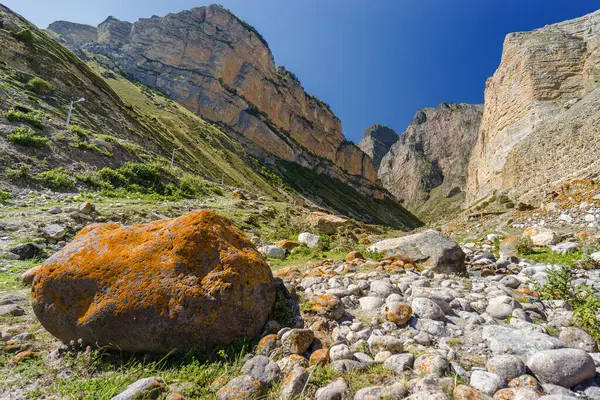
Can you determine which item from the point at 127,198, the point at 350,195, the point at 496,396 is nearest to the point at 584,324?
the point at 496,396

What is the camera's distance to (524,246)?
838 centimetres

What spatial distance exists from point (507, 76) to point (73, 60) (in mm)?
58172

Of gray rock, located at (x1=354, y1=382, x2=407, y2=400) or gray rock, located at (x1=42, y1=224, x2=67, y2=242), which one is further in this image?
gray rock, located at (x1=42, y1=224, x2=67, y2=242)

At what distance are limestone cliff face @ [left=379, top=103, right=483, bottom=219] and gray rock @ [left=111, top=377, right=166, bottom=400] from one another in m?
158

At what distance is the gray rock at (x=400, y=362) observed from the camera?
2.74m

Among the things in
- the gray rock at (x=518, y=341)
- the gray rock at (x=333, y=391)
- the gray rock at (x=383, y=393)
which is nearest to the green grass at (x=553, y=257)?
the gray rock at (x=518, y=341)

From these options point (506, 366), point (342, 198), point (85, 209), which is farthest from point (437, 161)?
point (506, 366)

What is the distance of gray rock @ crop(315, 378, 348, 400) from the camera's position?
2492 mm

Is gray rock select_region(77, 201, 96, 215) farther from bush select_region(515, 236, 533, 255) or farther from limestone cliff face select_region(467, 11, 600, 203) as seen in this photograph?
limestone cliff face select_region(467, 11, 600, 203)

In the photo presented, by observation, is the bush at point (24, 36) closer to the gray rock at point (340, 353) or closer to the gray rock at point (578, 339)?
the gray rock at point (340, 353)

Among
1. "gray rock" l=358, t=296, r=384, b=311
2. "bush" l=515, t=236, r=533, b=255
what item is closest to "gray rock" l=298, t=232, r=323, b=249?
"gray rock" l=358, t=296, r=384, b=311

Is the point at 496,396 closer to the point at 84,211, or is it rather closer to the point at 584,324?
the point at 584,324

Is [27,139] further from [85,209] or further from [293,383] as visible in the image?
[293,383]

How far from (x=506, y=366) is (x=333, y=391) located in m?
1.59
